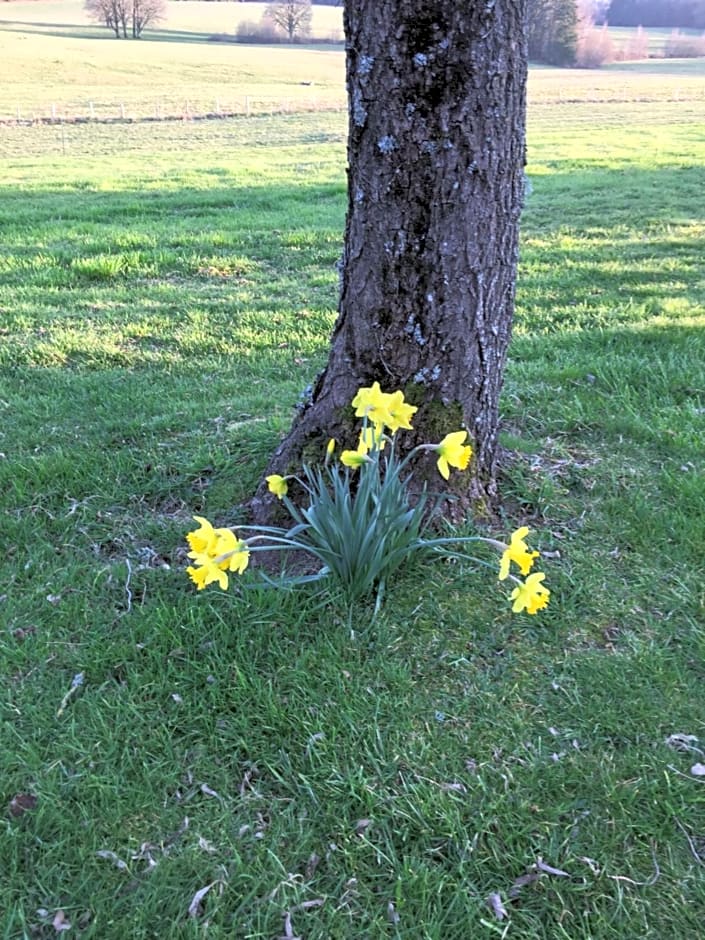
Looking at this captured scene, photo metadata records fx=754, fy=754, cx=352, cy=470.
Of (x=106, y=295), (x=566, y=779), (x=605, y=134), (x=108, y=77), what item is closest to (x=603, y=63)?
(x=108, y=77)

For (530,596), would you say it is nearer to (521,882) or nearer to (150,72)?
(521,882)

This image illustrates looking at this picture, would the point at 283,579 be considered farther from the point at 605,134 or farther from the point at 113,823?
the point at 605,134

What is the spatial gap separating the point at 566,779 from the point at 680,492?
1.63m

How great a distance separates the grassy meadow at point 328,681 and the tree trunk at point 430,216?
0.60 meters

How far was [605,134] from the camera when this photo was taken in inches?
859

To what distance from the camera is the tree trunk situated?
8.05 feet

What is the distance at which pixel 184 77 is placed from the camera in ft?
138

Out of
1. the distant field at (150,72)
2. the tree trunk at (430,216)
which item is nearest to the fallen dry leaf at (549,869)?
the tree trunk at (430,216)

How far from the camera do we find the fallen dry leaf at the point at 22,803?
2.00 meters

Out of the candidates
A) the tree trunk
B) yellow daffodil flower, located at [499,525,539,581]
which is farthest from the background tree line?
yellow daffodil flower, located at [499,525,539,581]

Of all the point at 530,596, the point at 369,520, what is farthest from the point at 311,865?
the point at 369,520

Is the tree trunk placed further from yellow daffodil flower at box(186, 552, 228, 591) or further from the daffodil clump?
yellow daffodil flower at box(186, 552, 228, 591)

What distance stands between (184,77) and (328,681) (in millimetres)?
46603

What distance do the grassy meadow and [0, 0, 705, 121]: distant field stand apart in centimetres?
2740
